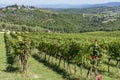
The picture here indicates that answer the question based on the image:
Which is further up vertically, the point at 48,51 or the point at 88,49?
the point at 88,49

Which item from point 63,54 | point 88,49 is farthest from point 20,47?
point 88,49

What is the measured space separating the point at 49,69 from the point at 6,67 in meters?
9.75

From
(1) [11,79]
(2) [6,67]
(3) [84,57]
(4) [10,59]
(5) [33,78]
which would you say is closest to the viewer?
(1) [11,79]

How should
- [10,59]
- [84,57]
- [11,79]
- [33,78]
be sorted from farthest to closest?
[10,59] → [84,57] → [33,78] → [11,79]

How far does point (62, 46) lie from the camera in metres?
67.4

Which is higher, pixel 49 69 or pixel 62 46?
pixel 62 46

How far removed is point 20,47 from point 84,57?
543 inches

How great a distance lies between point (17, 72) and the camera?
58.3 m

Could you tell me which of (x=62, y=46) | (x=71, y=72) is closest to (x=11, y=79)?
(x=71, y=72)

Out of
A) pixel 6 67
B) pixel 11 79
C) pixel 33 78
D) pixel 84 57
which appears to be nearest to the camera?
pixel 11 79

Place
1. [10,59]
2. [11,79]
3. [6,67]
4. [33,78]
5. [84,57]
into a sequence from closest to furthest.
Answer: [11,79], [33,78], [84,57], [6,67], [10,59]

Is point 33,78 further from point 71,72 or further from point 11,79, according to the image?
point 71,72

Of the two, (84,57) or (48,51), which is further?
(48,51)

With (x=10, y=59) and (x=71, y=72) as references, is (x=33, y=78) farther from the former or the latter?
(x=10, y=59)
